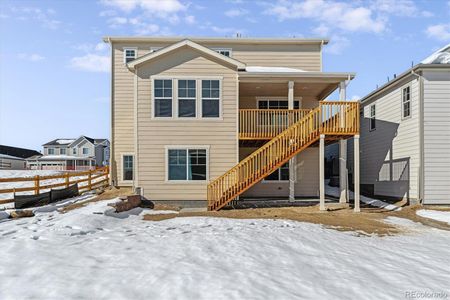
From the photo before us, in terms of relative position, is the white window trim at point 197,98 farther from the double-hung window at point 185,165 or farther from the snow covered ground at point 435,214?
the snow covered ground at point 435,214

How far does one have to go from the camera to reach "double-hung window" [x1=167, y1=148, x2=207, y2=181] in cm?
1295

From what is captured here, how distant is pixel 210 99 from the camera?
13109 millimetres

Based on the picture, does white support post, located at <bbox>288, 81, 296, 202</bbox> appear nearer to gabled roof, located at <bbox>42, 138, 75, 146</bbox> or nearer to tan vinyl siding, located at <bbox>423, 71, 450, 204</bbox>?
tan vinyl siding, located at <bbox>423, 71, 450, 204</bbox>

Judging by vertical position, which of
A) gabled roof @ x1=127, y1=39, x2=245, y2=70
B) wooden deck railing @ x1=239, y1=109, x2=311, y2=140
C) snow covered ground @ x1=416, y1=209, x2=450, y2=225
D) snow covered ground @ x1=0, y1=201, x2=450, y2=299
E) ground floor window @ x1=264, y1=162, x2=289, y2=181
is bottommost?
snow covered ground @ x1=416, y1=209, x2=450, y2=225

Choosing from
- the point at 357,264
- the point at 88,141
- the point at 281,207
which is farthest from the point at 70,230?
the point at 88,141

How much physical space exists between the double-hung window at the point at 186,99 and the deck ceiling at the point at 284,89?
2361 mm

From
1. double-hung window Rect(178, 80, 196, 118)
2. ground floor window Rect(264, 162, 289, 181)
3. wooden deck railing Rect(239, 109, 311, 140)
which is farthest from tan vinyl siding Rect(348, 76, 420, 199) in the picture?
double-hung window Rect(178, 80, 196, 118)

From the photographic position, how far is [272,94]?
620 inches

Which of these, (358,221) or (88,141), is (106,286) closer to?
Result: (358,221)

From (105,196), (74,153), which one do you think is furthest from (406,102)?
(74,153)

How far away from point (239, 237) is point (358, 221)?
505cm

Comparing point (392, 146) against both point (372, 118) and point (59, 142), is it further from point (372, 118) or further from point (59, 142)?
point (59, 142)

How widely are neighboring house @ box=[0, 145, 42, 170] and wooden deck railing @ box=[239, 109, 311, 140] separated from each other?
5055 cm

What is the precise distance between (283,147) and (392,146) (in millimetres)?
6658
